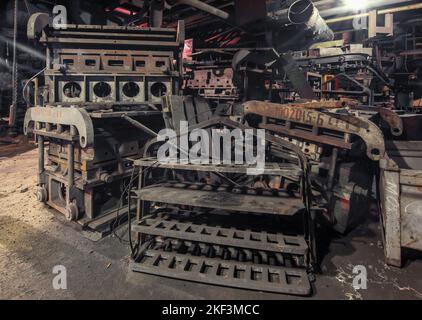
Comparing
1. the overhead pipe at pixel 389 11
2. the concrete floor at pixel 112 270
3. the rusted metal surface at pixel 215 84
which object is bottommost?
the concrete floor at pixel 112 270

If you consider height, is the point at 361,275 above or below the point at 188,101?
below

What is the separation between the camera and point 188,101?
150 inches

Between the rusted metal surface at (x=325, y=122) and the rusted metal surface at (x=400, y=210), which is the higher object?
the rusted metal surface at (x=325, y=122)

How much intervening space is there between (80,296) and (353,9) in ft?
35.0

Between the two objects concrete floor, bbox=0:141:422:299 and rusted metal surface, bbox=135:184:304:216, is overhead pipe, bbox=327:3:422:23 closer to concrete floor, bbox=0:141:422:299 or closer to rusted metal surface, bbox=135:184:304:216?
concrete floor, bbox=0:141:422:299

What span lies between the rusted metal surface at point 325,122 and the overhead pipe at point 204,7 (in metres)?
3.12

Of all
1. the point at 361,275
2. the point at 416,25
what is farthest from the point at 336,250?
the point at 416,25

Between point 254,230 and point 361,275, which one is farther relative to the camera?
point 254,230

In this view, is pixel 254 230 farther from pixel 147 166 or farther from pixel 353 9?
pixel 353 9

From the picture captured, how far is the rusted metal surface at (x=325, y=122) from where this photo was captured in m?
2.58

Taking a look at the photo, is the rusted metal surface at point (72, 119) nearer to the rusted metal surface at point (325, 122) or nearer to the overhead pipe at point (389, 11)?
the rusted metal surface at point (325, 122)

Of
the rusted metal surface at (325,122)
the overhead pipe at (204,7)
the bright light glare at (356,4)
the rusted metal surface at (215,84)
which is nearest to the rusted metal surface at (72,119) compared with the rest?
the rusted metal surface at (325,122)

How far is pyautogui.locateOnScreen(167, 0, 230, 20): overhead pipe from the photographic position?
5.32m

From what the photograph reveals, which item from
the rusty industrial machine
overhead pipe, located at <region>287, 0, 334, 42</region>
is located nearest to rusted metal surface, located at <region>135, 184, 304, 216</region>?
the rusty industrial machine
